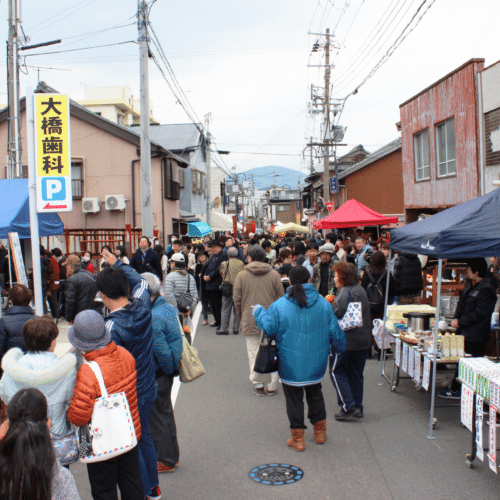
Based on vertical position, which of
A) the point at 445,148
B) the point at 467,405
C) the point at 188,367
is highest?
the point at 445,148

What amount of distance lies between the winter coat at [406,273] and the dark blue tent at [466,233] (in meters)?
A: 2.41

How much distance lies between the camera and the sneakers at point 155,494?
424 centimetres

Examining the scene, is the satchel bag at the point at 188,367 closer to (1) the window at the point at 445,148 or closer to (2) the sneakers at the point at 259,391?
(2) the sneakers at the point at 259,391

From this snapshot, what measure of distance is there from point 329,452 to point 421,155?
13824mm

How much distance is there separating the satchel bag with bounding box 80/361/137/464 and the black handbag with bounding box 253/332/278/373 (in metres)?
2.14

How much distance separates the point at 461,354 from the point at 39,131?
223 inches

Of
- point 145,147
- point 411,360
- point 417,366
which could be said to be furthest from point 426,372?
point 145,147

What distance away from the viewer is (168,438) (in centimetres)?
479

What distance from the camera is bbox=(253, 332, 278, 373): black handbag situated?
17.4 ft

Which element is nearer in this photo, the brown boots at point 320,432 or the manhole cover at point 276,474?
the manhole cover at point 276,474

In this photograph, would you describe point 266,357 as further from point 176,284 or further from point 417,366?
point 176,284

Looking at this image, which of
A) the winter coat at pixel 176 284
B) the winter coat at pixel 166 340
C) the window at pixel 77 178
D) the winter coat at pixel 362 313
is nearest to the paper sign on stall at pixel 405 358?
the winter coat at pixel 362 313

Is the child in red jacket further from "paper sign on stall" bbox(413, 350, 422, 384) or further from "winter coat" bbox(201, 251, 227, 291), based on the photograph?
"winter coat" bbox(201, 251, 227, 291)

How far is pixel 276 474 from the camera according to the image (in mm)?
4750
